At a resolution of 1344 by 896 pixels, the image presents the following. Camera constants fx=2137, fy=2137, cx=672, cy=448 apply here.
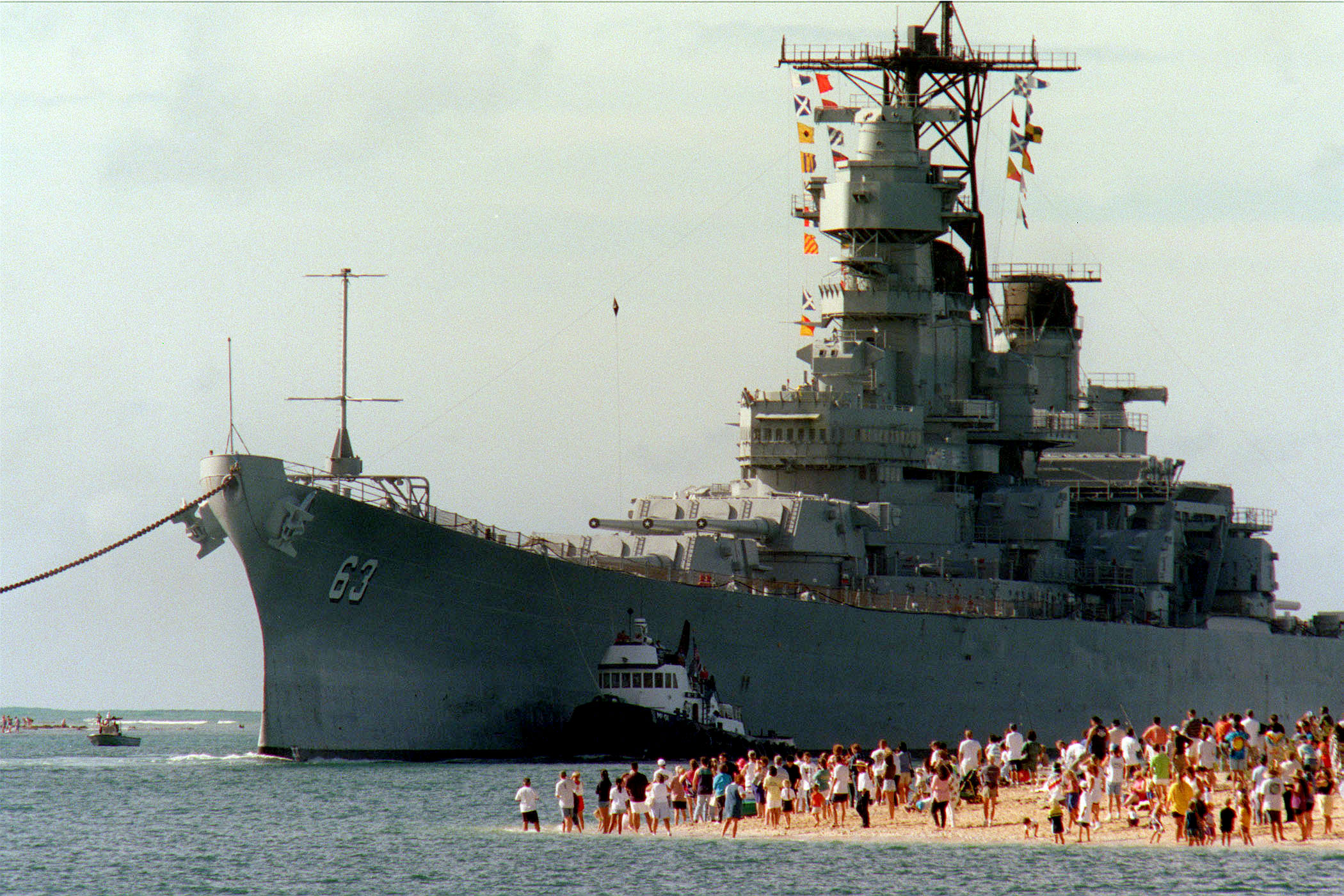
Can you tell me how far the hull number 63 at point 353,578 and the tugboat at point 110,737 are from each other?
36623 millimetres

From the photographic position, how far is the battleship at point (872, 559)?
3931 cm

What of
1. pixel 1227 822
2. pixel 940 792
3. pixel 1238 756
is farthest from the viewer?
pixel 940 792

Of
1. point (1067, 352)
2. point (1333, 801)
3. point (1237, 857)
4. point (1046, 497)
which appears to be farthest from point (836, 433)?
point (1237, 857)

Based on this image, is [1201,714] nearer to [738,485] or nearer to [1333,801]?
[738,485]

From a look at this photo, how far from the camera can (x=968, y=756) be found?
3122 centimetres

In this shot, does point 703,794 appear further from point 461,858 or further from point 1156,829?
point 1156,829

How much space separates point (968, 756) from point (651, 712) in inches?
355

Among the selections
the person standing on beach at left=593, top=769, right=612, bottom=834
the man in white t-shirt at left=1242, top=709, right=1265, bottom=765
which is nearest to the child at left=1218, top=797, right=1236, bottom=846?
the man in white t-shirt at left=1242, top=709, right=1265, bottom=765

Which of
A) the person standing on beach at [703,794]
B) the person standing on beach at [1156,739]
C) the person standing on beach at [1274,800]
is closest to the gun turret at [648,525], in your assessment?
the person standing on beach at [703,794]

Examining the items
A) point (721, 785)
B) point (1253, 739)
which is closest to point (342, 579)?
point (721, 785)

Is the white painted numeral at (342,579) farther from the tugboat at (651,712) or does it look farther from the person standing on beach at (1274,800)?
the person standing on beach at (1274,800)

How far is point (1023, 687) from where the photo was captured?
47.8 metres

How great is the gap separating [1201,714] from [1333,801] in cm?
2126

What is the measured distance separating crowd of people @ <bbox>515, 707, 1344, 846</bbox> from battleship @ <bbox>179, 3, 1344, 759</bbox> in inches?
283
